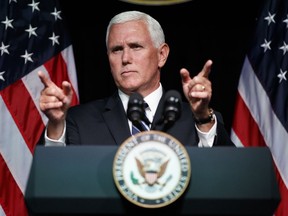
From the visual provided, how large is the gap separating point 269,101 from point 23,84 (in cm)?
139

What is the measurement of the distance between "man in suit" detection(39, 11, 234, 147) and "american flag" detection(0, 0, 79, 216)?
2.75ft

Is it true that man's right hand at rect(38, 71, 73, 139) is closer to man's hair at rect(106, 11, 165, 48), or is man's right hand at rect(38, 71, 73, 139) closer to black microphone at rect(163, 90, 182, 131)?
black microphone at rect(163, 90, 182, 131)

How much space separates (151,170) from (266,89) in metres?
2.01

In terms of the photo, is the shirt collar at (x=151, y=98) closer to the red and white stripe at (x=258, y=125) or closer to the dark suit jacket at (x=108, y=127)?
the dark suit jacket at (x=108, y=127)

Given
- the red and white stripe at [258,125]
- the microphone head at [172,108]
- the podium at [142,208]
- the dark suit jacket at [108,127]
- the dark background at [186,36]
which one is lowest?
the red and white stripe at [258,125]

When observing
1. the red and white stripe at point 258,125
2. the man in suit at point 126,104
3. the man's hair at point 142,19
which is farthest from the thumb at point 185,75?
the red and white stripe at point 258,125

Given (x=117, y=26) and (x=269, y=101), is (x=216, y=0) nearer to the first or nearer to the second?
(x=269, y=101)

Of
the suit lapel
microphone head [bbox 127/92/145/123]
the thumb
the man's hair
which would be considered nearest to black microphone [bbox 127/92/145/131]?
microphone head [bbox 127/92/145/123]

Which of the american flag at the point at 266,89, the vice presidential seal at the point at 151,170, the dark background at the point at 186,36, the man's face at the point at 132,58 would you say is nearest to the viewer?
the vice presidential seal at the point at 151,170

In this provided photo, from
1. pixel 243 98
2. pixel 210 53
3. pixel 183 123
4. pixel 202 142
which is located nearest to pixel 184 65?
pixel 210 53

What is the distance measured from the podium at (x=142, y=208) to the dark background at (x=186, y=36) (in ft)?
6.50

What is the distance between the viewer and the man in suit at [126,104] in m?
1.76

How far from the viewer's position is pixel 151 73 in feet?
8.37

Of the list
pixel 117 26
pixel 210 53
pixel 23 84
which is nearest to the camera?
pixel 117 26
